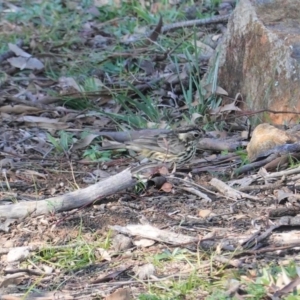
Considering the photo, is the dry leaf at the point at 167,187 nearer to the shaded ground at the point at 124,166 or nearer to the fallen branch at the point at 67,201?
the shaded ground at the point at 124,166

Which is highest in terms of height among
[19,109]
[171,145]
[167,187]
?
[167,187]

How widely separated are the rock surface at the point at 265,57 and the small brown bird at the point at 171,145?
68cm

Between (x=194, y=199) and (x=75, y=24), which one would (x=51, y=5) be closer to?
(x=75, y=24)

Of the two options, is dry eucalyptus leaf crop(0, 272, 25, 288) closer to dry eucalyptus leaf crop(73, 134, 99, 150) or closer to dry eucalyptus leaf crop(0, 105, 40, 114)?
dry eucalyptus leaf crop(73, 134, 99, 150)

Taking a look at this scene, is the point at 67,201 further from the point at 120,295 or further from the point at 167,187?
the point at 120,295

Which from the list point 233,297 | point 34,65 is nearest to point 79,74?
point 34,65

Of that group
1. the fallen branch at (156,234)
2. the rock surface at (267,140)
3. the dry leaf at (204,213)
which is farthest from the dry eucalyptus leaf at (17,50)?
the fallen branch at (156,234)

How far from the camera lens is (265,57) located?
267 inches

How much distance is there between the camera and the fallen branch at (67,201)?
4898 millimetres

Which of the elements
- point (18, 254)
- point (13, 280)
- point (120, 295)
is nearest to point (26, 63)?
point (18, 254)

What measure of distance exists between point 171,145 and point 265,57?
3.72 ft

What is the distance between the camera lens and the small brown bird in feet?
20.3

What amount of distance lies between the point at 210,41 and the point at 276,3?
5.75 feet

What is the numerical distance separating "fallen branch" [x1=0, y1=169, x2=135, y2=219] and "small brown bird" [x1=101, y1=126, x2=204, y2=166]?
1043 mm
